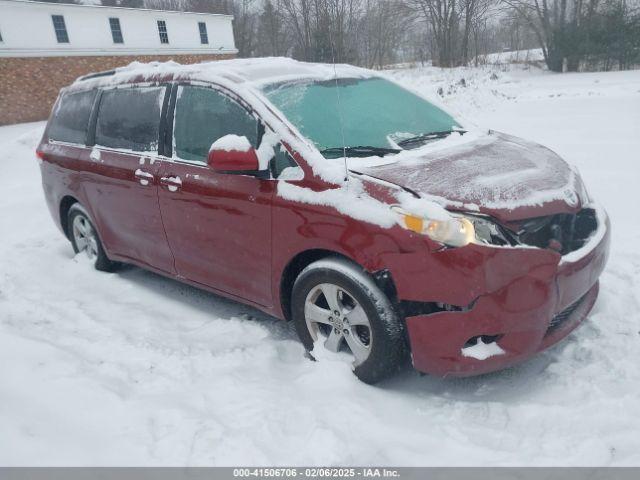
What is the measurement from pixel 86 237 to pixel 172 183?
1878 mm

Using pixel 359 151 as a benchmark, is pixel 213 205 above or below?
below

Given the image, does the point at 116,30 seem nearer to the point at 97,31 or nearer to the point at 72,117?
the point at 97,31

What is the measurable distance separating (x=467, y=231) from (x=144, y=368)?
83.3 inches

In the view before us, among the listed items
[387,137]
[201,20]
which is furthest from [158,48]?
[387,137]

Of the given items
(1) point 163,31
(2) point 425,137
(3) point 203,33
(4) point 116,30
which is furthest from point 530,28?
(2) point 425,137

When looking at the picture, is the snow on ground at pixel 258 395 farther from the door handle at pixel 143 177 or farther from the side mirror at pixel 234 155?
the side mirror at pixel 234 155

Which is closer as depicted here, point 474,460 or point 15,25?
point 474,460

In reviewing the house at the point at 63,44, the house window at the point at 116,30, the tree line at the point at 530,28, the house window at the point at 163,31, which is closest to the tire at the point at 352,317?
the tree line at the point at 530,28

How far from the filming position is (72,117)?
473 cm

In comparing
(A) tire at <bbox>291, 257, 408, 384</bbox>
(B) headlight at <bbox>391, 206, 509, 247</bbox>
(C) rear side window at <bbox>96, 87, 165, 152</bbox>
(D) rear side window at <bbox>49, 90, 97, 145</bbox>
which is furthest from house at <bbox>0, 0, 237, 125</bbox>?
(B) headlight at <bbox>391, 206, 509, 247</bbox>

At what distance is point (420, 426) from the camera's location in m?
2.50

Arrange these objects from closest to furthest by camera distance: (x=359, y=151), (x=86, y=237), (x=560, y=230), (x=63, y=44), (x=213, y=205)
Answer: (x=560, y=230), (x=359, y=151), (x=213, y=205), (x=86, y=237), (x=63, y=44)

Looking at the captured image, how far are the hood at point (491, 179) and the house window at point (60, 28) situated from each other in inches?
1135

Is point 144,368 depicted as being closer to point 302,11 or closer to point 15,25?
point 302,11
